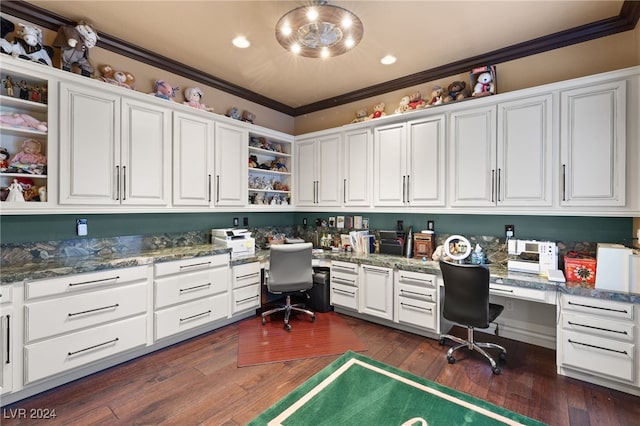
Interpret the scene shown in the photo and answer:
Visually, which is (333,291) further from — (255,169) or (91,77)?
(91,77)

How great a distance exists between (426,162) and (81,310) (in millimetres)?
3543

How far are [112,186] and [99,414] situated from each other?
5.95ft

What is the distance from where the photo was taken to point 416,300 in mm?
3018

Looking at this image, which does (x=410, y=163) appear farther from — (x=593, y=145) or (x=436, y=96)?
(x=593, y=145)

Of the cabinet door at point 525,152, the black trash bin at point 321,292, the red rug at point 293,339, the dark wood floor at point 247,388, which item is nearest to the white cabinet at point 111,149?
the dark wood floor at point 247,388

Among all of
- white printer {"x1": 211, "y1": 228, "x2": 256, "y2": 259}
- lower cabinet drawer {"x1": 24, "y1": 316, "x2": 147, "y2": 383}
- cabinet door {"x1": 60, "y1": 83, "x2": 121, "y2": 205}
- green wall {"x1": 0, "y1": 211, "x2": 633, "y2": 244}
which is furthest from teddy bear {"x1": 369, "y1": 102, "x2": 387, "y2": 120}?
lower cabinet drawer {"x1": 24, "y1": 316, "x2": 147, "y2": 383}

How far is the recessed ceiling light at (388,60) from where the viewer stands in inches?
121

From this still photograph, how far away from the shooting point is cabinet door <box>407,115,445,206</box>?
315 cm

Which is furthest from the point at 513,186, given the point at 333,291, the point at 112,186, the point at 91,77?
the point at 91,77

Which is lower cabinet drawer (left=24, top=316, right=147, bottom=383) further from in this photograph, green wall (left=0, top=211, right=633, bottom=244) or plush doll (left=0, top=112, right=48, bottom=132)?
plush doll (left=0, top=112, right=48, bottom=132)

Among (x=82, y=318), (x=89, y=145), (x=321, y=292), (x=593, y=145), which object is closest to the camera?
(x=82, y=318)

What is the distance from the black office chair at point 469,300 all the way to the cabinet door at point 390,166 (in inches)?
45.6

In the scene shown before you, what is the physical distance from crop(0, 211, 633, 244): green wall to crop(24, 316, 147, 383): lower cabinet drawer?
3.05ft

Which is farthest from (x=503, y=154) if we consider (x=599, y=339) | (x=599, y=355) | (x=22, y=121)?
(x=22, y=121)
